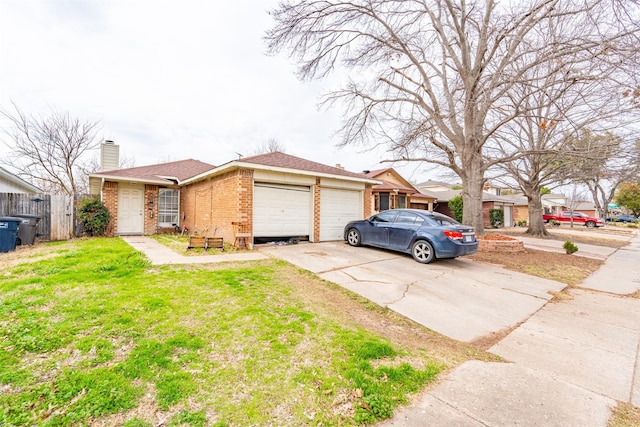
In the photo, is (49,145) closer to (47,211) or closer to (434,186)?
(47,211)

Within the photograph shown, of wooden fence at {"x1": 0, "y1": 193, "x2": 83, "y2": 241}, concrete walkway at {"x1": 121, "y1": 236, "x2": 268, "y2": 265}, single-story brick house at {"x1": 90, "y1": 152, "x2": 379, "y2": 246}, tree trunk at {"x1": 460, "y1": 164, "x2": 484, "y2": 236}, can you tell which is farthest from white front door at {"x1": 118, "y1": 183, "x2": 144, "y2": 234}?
tree trunk at {"x1": 460, "y1": 164, "x2": 484, "y2": 236}

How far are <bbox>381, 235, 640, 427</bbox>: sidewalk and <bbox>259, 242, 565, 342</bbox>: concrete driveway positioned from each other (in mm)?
428

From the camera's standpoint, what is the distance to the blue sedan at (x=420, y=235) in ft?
Answer: 22.1

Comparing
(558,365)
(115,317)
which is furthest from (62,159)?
(558,365)

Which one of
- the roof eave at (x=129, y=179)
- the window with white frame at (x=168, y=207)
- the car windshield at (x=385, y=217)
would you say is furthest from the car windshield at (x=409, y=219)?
the window with white frame at (x=168, y=207)

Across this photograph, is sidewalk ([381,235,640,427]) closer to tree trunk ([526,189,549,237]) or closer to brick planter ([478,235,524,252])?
brick planter ([478,235,524,252])

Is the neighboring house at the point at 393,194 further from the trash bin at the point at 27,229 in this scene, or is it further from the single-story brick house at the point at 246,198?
the trash bin at the point at 27,229

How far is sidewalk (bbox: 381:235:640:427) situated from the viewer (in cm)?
198

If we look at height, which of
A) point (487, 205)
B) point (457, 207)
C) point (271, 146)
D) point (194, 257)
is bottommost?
point (194, 257)

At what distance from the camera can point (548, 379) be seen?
98.6 inches

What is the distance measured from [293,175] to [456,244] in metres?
5.40

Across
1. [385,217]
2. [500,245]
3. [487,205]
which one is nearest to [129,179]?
[385,217]

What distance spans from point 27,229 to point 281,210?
28.1 feet

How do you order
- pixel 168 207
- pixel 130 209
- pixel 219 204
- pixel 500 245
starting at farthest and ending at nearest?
pixel 168 207, pixel 130 209, pixel 219 204, pixel 500 245
